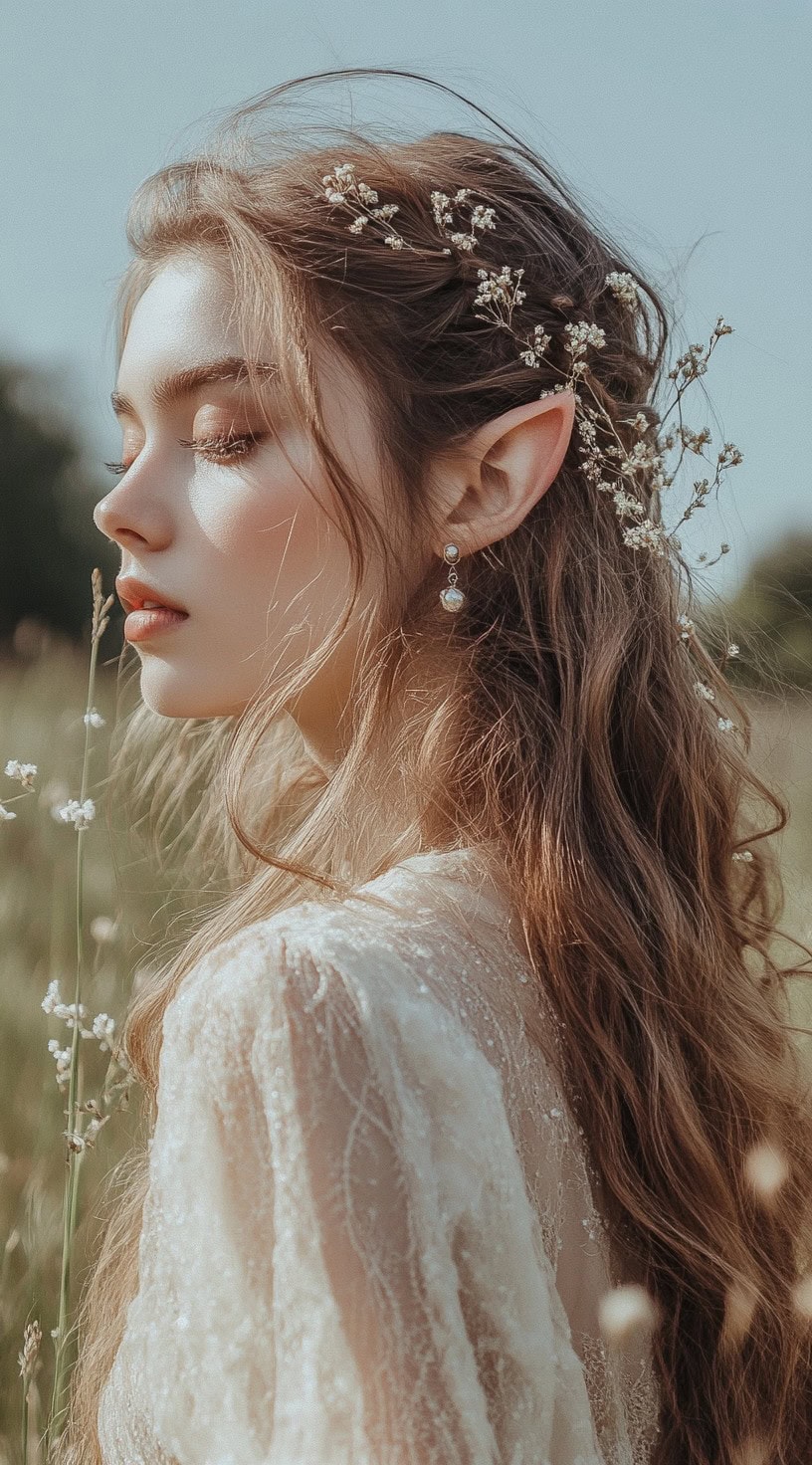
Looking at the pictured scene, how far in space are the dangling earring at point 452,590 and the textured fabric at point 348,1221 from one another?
1.52 feet

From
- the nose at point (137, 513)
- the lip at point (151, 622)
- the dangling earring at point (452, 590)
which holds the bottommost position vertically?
the lip at point (151, 622)

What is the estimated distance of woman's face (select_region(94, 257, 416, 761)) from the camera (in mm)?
1564

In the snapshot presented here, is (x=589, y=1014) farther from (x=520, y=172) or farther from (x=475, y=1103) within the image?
(x=520, y=172)

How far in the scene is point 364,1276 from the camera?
1.00 m

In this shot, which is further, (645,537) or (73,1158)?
(645,537)

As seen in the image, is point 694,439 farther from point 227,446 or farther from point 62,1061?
point 62,1061

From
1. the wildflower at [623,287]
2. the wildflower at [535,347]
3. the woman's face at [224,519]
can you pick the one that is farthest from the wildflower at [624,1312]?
the wildflower at [623,287]

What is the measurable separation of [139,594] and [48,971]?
1371mm

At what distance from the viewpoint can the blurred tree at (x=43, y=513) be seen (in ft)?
46.5

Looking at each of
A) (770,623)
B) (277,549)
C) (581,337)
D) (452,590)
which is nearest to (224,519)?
(277,549)

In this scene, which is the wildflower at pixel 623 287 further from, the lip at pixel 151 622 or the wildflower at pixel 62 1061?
the wildflower at pixel 62 1061

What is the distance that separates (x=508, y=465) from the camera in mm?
1654

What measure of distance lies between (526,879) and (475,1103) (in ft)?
1.25

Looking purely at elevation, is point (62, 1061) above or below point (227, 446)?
below
